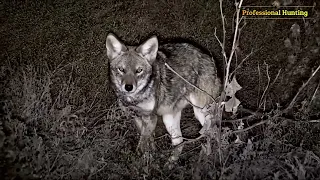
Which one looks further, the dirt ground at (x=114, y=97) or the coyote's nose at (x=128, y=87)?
the coyote's nose at (x=128, y=87)

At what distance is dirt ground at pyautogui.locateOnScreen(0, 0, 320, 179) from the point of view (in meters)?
4.86

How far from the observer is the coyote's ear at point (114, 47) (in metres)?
5.59

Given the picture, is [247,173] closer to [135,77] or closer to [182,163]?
[182,163]

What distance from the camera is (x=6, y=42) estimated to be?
7012 millimetres

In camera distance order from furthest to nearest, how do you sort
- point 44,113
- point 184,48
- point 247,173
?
point 184,48 → point 44,113 → point 247,173

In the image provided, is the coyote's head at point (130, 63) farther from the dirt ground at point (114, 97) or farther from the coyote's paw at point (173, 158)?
the coyote's paw at point (173, 158)

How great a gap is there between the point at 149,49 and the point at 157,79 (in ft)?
1.39

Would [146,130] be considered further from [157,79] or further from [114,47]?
[114,47]

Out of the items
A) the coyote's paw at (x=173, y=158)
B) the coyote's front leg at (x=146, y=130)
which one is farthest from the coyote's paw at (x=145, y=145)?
the coyote's paw at (x=173, y=158)

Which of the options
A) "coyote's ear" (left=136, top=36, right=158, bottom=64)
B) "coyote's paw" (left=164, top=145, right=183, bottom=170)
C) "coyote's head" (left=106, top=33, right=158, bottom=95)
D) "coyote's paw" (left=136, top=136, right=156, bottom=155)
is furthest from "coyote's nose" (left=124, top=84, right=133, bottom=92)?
"coyote's paw" (left=164, top=145, right=183, bottom=170)

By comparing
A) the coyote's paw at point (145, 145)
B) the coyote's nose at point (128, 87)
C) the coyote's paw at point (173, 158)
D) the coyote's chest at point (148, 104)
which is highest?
the coyote's nose at point (128, 87)

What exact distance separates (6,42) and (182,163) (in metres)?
3.49

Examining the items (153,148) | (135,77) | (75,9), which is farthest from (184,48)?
(75,9)

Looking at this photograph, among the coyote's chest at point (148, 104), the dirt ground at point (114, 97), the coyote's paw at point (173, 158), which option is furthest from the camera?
the coyote's chest at point (148, 104)
